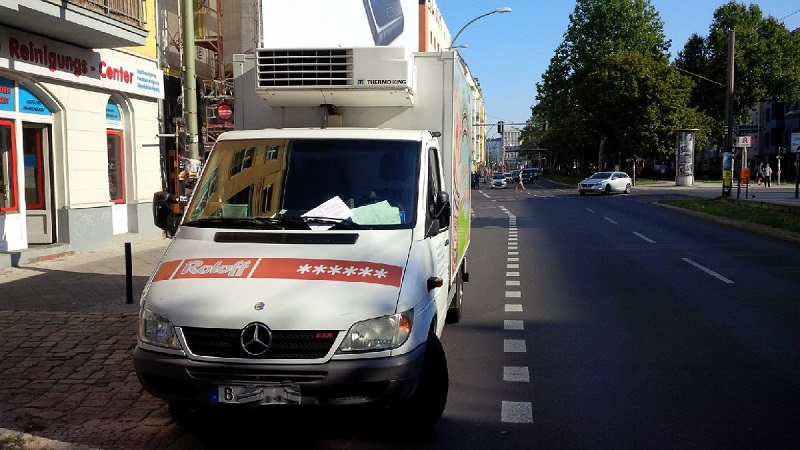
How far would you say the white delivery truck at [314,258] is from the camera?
424 centimetres

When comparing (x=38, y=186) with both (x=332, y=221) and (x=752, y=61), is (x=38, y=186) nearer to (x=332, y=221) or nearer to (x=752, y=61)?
(x=332, y=221)

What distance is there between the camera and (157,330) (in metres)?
4.43

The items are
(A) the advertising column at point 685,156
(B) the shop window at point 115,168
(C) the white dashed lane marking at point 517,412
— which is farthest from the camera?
(A) the advertising column at point 685,156

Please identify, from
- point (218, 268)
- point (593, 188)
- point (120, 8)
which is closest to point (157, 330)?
point (218, 268)

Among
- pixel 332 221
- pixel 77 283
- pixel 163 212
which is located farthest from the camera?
pixel 77 283

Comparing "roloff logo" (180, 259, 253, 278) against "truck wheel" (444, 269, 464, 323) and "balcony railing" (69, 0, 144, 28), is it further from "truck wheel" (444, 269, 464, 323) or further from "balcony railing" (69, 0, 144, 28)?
"balcony railing" (69, 0, 144, 28)

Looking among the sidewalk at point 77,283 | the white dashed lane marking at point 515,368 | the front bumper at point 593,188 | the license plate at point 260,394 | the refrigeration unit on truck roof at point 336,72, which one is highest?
the refrigeration unit on truck roof at point 336,72

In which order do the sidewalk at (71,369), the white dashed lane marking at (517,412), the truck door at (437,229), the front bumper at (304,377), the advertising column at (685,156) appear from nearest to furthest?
the front bumper at (304,377), the sidewalk at (71,369), the white dashed lane marking at (517,412), the truck door at (437,229), the advertising column at (685,156)

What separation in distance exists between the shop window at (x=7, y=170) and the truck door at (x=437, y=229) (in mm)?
9612

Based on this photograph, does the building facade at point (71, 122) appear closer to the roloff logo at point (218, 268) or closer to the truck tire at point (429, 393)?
the roloff logo at point (218, 268)

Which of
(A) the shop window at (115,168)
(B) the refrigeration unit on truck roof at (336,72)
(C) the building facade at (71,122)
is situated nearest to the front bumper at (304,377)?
(B) the refrigeration unit on truck roof at (336,72)

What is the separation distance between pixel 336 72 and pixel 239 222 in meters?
1.94

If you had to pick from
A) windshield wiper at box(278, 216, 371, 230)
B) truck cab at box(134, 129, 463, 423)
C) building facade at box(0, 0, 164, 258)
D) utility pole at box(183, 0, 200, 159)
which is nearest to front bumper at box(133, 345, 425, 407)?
truck cab at box(134, 129, 463, 423)

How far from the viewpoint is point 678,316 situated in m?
8.66
